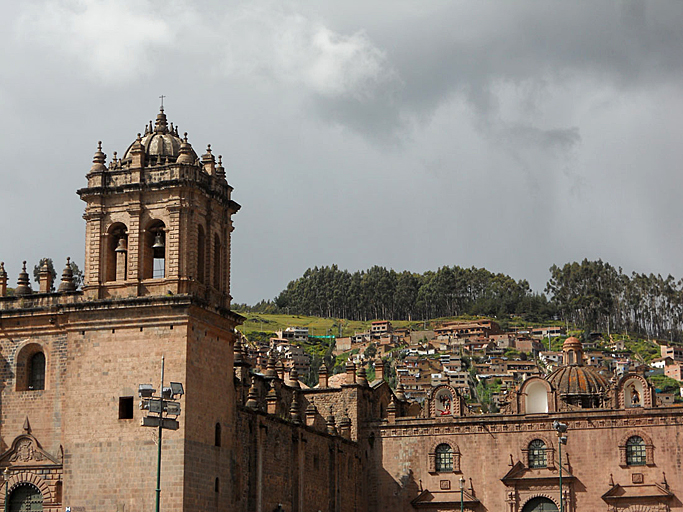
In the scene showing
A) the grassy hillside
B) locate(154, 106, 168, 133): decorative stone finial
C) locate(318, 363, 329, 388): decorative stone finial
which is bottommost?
locate(318, 363, 329, 388): decorative stone finial

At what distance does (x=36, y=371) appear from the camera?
3991cm

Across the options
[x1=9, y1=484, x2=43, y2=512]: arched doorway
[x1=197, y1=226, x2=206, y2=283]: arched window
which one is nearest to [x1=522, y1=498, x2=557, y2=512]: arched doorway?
[x1=197, y1=226, x2=206, y2=283]: arched window

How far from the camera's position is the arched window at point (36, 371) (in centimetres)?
3962

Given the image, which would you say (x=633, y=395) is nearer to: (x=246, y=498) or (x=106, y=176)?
(x=246, y=498)

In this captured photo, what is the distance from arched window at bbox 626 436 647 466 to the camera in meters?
52.1

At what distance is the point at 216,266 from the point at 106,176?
17.5ft

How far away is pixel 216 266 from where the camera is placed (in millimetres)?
40156

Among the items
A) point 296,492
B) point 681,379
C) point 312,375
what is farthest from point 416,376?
point 296,492

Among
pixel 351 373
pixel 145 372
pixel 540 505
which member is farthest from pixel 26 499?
pixel 540 505

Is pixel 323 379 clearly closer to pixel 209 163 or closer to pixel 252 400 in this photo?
pixel 252 400

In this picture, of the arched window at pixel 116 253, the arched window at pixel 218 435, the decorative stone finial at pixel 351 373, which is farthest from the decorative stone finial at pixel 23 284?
the decorative stone finial at pixel 351 373

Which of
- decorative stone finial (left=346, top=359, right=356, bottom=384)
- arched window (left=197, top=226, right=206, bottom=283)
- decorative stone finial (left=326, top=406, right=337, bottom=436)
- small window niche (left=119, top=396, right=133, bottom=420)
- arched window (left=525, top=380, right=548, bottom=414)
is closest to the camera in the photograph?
small window niche (left=119, top=396, right=133, bottom=420)

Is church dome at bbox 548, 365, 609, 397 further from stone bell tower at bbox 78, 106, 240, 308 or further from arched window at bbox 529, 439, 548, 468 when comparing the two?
stone bell tower at bbox 78, 106, 240, 308

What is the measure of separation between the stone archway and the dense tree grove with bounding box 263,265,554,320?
433ft
